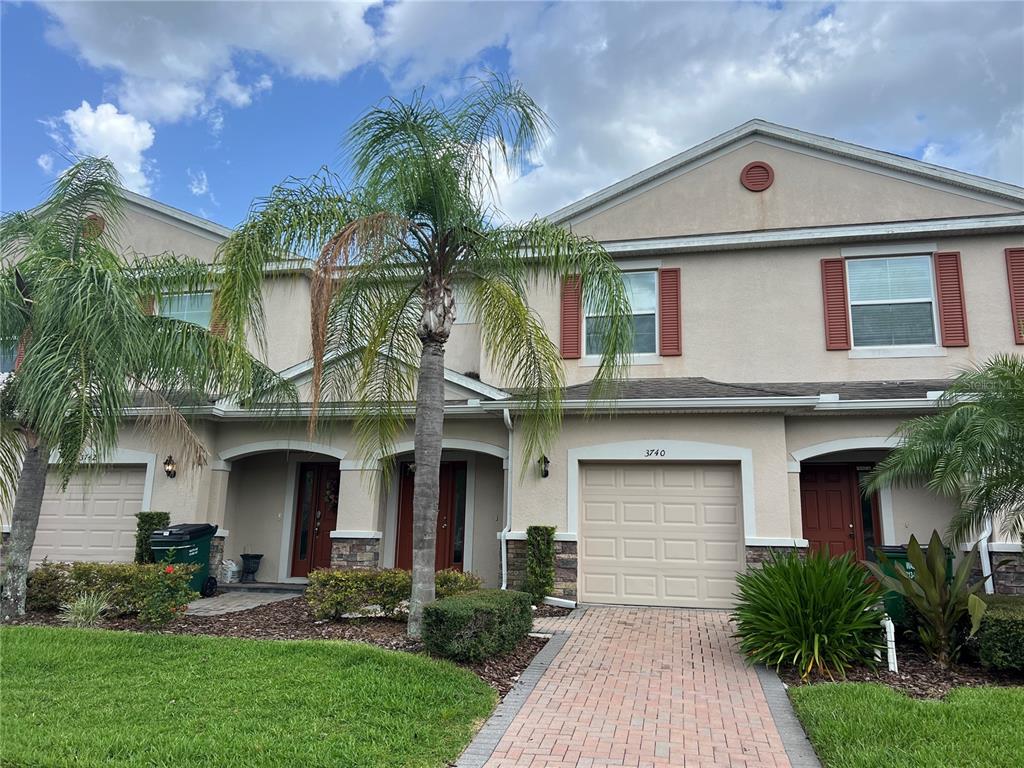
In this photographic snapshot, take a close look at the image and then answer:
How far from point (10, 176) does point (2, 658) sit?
6343mm

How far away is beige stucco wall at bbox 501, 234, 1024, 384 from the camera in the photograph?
1127 cm

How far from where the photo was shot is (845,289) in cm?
1180

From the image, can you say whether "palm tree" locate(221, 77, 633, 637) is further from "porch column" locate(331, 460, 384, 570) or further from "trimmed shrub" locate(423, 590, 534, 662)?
"porch column" locate(331, 460, 384, 570)

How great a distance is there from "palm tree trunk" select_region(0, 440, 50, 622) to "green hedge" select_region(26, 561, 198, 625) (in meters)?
0.53

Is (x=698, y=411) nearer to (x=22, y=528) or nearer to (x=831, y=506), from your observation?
(x=831, y=506)

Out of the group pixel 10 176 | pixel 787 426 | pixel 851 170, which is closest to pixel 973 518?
pixel 787 426

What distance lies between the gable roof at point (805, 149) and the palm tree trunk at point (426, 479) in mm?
6386

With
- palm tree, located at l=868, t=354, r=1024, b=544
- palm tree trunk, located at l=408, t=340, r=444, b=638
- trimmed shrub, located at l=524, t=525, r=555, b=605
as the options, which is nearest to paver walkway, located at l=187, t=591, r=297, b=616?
palm tree trunk, located at l=408, t=340, r=444, b=638

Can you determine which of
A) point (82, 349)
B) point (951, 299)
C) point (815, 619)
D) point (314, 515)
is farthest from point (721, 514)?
point (82, 349)

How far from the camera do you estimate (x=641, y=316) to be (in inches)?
492

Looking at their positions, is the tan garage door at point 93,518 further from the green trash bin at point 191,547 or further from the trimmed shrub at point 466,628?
the trimmed shrub at point 466,628

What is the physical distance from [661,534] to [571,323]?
423 centimetres

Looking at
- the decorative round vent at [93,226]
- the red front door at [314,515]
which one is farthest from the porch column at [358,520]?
the decorative round vent at [93,226]

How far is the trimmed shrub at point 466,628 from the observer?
6.50m
